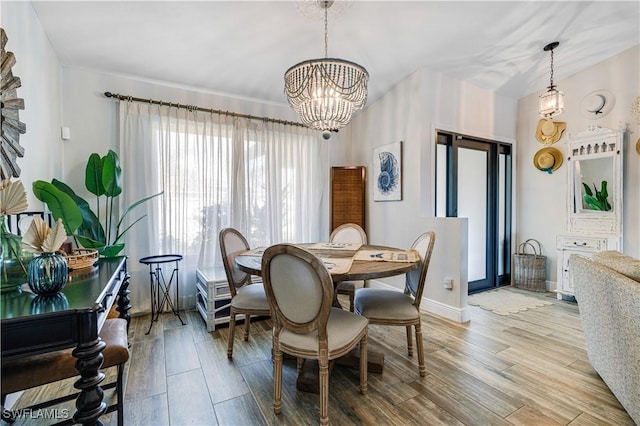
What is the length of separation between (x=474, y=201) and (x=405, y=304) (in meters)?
2.65

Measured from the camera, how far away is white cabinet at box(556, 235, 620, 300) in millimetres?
3395

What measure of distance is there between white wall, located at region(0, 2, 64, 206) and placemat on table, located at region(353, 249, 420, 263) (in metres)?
2.38

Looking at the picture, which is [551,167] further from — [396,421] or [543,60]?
[396,421]

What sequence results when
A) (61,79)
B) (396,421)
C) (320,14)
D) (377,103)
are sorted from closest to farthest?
(396,421) < (320,14) < (61,79) < (377,103)

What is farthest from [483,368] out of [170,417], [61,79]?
[61,79]

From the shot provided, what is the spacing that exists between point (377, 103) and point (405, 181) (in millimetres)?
1229

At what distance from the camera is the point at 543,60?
3502 mm

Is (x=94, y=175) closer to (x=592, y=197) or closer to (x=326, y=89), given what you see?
(x=326, y=89)

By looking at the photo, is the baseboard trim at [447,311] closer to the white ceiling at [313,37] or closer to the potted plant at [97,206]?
the white ceiling at [313,37]

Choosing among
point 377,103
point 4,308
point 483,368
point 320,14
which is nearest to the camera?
point 4,308

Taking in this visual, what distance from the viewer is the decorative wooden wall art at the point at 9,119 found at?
1.55m

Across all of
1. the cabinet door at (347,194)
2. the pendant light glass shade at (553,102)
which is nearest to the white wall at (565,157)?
the pendant light glass shade at (553,102)

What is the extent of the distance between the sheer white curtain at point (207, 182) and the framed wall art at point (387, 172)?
2.60 ft

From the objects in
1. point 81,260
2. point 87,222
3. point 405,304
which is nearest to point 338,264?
point 405,304
